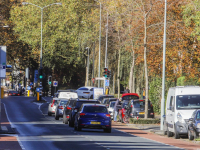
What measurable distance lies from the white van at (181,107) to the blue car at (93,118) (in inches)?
138

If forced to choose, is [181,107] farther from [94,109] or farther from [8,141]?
[8,141]

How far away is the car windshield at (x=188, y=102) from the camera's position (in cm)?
2455

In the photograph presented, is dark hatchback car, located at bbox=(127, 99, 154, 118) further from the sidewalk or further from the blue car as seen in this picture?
the sidewalk

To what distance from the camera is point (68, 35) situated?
225 ft

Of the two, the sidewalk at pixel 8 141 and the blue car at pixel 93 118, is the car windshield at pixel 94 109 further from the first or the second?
the sidewalk at pixel 8 141

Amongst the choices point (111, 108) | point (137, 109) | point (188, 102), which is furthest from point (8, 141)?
point (111, 108)

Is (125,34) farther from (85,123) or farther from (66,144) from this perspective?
(66,144)

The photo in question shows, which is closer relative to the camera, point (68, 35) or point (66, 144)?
point (66, 144)

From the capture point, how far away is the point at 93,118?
26.8 meters

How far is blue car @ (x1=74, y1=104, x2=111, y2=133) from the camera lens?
26.8 m

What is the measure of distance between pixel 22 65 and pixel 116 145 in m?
58.1

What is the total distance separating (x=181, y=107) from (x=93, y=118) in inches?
192

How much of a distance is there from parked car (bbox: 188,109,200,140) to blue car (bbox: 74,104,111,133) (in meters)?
5.33

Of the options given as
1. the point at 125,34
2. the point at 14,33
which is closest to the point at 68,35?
the point at 14,33
